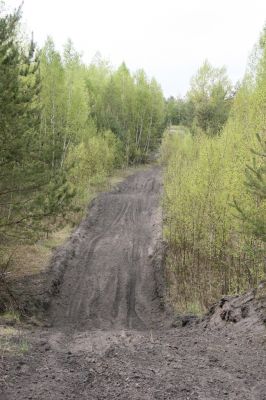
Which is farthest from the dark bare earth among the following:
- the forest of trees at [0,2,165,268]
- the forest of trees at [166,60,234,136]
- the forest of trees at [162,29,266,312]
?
the forest of trees at [166,60,234,136]

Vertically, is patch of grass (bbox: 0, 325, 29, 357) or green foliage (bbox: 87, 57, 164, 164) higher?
green foliage (bbox: 87, 57, 164, 164)

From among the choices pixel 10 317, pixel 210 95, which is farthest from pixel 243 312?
pixel 210 95

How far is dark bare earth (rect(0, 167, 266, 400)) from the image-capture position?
5.51 meters

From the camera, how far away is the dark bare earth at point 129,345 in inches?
217

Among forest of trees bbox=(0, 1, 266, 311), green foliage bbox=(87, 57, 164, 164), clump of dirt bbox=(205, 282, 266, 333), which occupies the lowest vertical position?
clump of dirt bbox=(205, 282, 266, 333)

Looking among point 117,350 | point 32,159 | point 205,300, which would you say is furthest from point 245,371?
point 32,159

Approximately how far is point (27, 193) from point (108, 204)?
17689mm

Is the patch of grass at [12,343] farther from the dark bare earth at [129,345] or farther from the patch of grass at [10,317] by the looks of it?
the patch of grass at [10,317]

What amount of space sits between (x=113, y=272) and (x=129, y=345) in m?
11.2

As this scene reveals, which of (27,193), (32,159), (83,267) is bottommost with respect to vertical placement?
(83,267)

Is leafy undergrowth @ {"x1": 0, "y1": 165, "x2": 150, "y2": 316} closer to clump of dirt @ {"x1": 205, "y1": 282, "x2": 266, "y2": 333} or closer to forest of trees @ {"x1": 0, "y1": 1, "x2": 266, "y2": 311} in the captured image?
forest of trees @ {"x1": 0, "y1": 1, "x2": 266, "y2": 311}

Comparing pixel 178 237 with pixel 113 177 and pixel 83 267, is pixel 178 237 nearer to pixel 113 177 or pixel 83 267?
pixel 83 267

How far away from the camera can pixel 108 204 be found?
29953 mm

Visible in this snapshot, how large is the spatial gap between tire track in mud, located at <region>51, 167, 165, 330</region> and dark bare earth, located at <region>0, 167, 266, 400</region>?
47 millimetres
